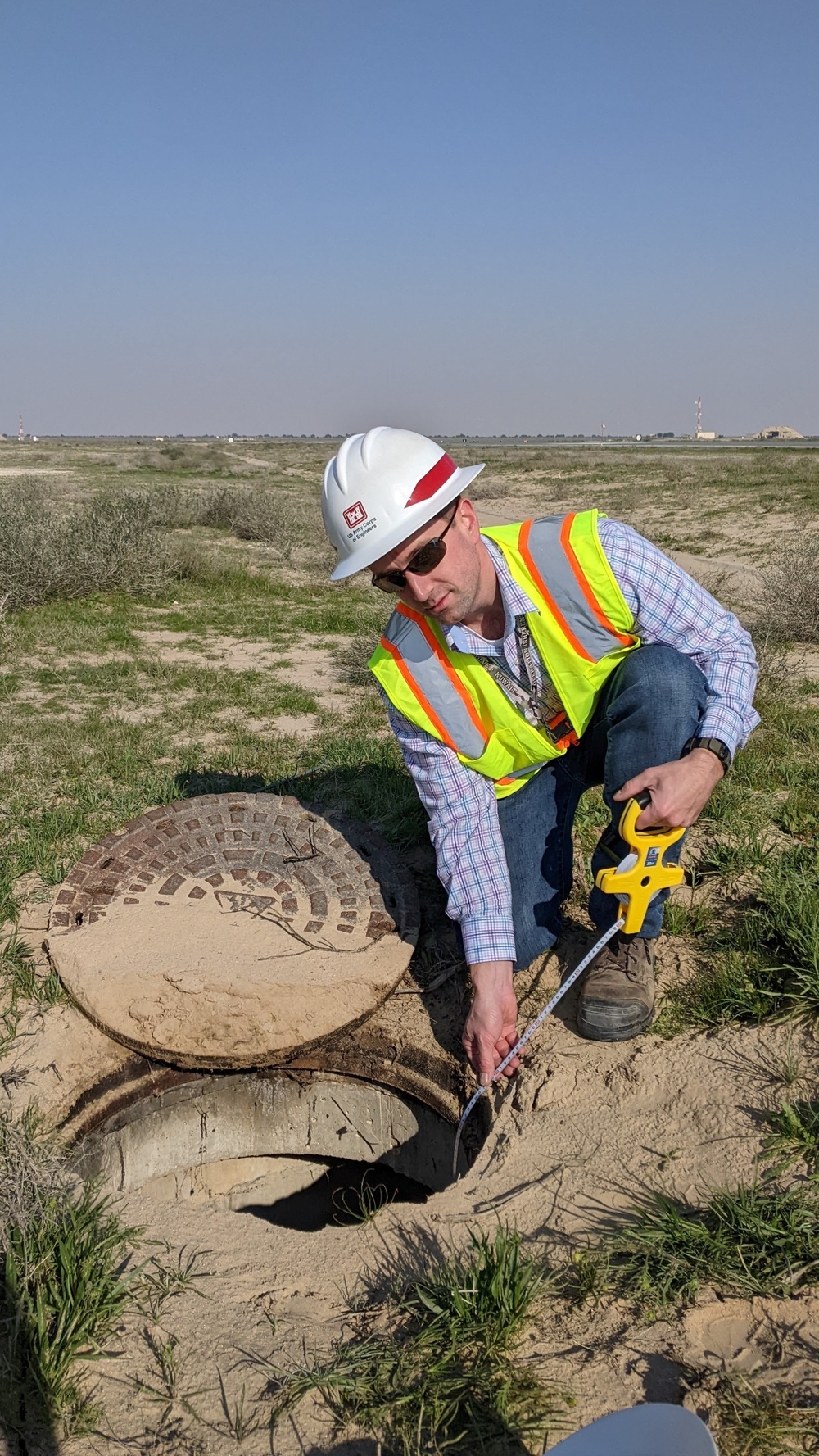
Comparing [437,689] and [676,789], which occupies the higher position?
[437,689]

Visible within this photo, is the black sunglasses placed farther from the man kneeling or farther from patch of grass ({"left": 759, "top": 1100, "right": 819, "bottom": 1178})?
patch of grass ({"left": 759, "top": 1100, "right": 819, "bottom": 1178})

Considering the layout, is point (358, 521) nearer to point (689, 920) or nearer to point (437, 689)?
point (437, 689)

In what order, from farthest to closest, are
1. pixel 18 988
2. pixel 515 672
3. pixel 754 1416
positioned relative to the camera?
pixel 18 988
pixel 515 672
pixel 754 1416

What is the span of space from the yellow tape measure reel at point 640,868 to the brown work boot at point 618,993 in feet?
0.96

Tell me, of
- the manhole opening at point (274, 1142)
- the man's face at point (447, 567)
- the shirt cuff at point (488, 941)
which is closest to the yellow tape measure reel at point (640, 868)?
the shirt cuff at point (488, 941)

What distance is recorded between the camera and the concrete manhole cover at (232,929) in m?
2.82

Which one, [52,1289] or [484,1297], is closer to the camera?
[484,1297]

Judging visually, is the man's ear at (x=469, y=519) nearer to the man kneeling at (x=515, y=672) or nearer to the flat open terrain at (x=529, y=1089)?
the man kneeling at (x=515, y=672)

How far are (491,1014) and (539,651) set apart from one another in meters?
0.88

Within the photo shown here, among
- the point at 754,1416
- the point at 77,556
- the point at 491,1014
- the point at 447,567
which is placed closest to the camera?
the point at 754,1416

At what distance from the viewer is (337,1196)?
3.20m

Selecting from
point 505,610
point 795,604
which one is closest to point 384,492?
point 505,610

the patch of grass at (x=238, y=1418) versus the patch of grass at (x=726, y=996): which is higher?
the patch of grass at (x=726, y=996)

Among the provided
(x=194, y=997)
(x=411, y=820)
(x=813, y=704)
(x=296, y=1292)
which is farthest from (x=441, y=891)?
(x=813, y=704)
